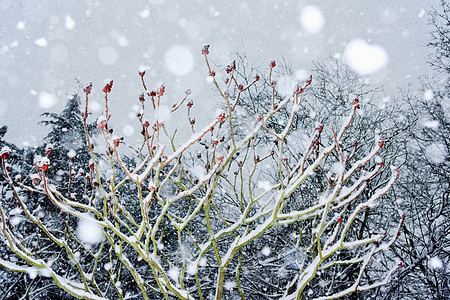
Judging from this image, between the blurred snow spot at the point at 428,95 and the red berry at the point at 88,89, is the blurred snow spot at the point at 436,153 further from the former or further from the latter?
the red berry at the point at 88,89

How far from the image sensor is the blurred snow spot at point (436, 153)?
5452 millimetres

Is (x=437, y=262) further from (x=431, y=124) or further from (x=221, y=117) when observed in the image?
(x=221, y=117)

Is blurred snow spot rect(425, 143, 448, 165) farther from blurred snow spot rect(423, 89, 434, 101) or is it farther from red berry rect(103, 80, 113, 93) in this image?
red berry rect(103, 80, 113, 93)

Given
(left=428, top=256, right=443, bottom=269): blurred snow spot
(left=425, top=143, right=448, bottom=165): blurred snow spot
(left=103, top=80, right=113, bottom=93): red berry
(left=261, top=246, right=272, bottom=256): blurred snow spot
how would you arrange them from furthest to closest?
(left=261, top=246, right=272, bottom=256): blurred snow spot, (left=425, top=143, right=448, bottom=165): blurred snow spot, (left=428, top=256, right=443, bottom=269): blurred snow spot, (left=103, top=80, right=113, bottom=93): red berry

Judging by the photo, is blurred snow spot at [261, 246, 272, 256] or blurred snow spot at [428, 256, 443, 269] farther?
blurred snow spot at [261, 246, 272, 256]

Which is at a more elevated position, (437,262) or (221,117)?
(221,117)

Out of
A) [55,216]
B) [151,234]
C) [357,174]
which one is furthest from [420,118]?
[55,216]

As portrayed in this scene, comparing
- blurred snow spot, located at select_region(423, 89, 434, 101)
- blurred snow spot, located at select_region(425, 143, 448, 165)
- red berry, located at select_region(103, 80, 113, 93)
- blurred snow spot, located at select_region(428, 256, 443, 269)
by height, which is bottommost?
blurred snow spot, located at select_region(428, 256, 443, 269)

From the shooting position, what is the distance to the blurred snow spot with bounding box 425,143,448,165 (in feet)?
17.9

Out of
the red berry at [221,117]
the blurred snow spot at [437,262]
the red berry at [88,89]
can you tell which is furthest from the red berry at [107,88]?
the blurred snow spot at [437,262]

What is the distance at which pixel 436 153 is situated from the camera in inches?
220

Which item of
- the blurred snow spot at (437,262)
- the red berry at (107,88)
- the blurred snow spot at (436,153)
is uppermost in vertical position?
the blurred snow spot at (436,153)

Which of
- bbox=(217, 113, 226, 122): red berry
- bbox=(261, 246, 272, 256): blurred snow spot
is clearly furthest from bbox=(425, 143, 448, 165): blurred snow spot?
bbox=(217, 113, 226, 122): red berry

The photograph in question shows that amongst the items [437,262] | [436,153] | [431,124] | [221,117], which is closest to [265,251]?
[437,262]
